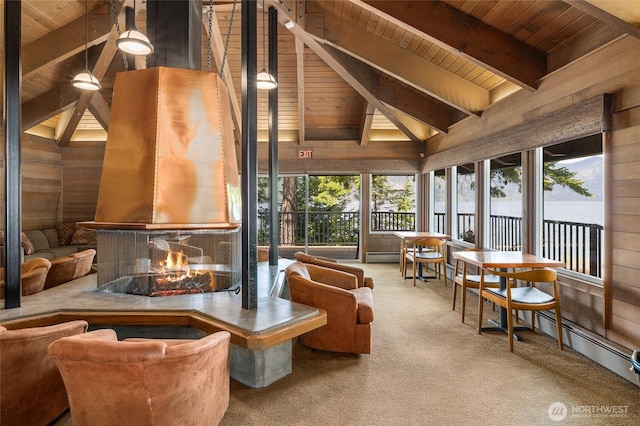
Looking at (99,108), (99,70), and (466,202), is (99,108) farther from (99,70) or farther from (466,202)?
(466,202)

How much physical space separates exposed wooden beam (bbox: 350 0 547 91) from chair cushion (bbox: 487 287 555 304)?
83.7 inches

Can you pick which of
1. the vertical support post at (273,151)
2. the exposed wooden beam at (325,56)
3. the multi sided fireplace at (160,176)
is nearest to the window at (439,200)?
the exposed wooden beam at (325,56)

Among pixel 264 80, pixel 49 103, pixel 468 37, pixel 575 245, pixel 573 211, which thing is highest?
pixel 49 103

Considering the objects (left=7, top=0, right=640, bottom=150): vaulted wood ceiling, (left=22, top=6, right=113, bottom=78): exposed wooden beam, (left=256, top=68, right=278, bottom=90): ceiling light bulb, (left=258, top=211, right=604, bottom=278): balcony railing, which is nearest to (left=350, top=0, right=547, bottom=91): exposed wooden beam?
(left=7, top=0, right=640, bottom=150): vaulted wood ceiling

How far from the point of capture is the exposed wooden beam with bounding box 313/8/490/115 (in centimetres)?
441

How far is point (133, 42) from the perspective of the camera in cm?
258

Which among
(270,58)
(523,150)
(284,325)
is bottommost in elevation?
(284,325)

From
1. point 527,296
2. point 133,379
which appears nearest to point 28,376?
point 133,379

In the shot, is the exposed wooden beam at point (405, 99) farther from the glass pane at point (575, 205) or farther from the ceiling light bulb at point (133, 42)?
the ceiling light bulb at point (133, 42)

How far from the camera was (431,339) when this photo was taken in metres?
3.29

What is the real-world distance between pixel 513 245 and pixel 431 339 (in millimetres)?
2330

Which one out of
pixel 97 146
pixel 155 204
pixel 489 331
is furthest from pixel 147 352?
pixel 97 146

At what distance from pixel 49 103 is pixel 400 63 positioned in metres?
5.82

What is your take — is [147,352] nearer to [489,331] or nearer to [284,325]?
[284,325]
